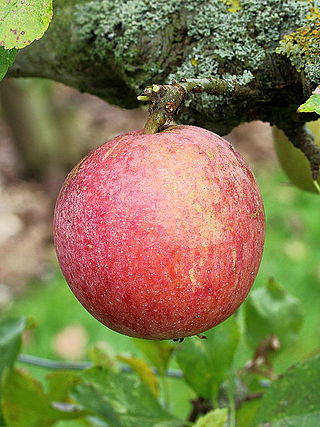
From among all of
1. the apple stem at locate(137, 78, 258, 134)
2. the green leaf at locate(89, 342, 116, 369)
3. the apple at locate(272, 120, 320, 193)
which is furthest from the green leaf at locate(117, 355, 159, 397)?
the apple stem at locate(137, 78, 258, 134)

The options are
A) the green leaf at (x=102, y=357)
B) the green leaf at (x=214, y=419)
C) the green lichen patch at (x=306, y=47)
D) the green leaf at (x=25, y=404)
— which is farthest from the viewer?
the green leaf at (x=102, y=357)

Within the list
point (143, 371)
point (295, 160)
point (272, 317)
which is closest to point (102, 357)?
point (143, 371)

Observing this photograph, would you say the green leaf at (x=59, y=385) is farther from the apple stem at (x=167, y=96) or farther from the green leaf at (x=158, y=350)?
the apple stem at (x=167, y=96)

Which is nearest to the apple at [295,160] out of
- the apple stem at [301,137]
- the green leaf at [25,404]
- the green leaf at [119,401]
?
the apple stem at [301,137]

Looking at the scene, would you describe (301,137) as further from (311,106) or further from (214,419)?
(214,419)

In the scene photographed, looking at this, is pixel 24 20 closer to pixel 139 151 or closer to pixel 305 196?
pixel 139 151

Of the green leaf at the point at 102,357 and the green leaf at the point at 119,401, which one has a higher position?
the green leaf at the point at 119,401

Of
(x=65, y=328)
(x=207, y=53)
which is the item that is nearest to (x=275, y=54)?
(x=207, y=53)
